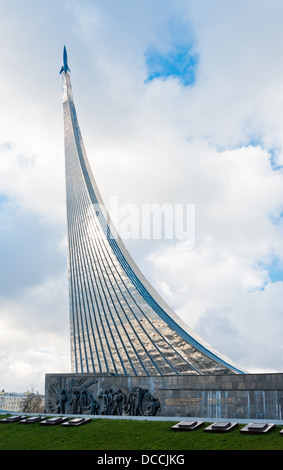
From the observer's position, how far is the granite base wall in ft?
28.5

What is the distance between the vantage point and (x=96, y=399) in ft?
35.3

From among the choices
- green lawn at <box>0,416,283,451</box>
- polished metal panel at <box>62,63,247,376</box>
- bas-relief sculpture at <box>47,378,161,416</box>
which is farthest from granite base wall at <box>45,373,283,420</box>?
green lawn at <box>0,416,283,451</box>

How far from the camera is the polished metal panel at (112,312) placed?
11977 millimetres

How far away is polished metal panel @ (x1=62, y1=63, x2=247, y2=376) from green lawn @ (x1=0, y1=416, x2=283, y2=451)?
4.44 meters

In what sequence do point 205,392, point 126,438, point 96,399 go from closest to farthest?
point 126,438 < point 205,392 < point 96,399

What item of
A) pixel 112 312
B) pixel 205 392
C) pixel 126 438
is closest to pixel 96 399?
pixel 205 392

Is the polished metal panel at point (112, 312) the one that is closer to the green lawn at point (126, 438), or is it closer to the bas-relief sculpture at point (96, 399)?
the bas-relief sculpture at point (96, 399)

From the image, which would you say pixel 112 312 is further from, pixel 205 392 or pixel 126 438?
pixel 126 438

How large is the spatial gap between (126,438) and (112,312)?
26.0ft

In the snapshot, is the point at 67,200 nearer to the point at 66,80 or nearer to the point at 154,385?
the point at 66,80

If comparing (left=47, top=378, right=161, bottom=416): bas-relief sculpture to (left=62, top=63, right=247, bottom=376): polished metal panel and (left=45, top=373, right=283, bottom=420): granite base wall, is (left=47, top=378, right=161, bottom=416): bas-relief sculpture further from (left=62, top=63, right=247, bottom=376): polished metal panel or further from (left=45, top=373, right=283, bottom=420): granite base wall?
(left=62, top=63, right=247, bottom=376): polished metal panel

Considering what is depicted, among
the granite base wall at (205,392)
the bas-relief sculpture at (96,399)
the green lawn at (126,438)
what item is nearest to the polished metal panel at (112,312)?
the granite base wall at (205,392)

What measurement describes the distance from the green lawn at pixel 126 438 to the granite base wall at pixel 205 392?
7.45ft
